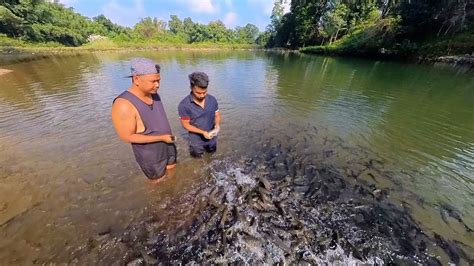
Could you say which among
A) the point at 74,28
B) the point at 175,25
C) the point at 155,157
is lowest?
the point at 175,25

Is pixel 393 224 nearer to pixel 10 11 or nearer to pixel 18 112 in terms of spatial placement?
pixel 18 112

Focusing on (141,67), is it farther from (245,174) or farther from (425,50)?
(425,50)

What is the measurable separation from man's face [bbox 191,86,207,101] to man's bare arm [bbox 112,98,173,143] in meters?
1.47

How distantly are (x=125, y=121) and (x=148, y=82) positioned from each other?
2.25ft

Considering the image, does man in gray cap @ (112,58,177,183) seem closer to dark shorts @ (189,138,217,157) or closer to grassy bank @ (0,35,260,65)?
dark shorts @ (189,138,217,157)

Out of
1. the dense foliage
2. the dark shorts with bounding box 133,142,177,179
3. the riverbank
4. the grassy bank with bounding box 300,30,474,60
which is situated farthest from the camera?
the dense foliage

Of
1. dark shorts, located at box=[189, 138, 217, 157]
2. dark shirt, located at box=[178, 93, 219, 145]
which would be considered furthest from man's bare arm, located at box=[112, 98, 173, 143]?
dark shorts, located at box=[189, 138, 217, 157]

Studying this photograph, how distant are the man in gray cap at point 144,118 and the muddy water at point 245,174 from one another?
1.51 m

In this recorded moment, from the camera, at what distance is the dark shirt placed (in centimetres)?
506

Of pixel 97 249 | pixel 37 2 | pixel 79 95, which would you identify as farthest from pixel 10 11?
pixel 97 249

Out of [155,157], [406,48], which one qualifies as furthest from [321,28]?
[155,157]

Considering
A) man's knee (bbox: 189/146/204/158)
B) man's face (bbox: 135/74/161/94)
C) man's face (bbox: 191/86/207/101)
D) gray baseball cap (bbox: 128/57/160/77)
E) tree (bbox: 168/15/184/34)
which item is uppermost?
gray baseball cap (bbox: 128/57/160/77)

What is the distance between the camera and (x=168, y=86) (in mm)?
18984

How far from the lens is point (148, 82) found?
3.58 m
